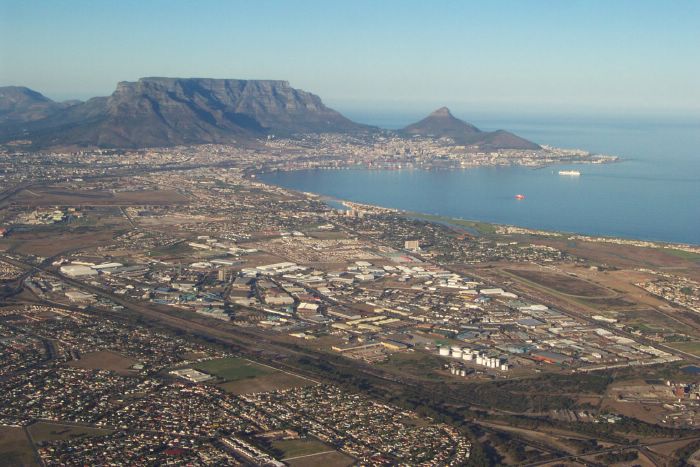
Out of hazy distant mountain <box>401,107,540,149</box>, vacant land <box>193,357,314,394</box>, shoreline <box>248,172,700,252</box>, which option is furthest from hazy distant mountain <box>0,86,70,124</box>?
vacant land <box>193,357,314,394</box>

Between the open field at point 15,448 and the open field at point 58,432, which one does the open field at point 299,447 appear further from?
the open field at point 15,448

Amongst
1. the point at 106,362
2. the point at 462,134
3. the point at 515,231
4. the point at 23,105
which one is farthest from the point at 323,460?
the point at 23,105

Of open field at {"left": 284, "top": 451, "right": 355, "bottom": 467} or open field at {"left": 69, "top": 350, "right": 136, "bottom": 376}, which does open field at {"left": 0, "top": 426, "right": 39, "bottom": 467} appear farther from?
open field at {"left": 284, "top": 451, "right": 355, "bottom": 467}

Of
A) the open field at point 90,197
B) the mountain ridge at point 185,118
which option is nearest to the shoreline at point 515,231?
the open field at point 90,197

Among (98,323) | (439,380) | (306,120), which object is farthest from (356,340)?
(306,120)

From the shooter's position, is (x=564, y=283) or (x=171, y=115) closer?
(x=564, y=283)

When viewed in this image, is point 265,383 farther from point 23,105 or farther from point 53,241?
point 23,105
